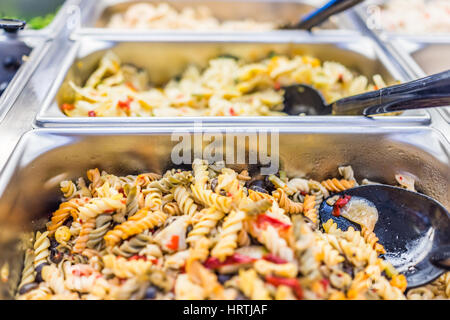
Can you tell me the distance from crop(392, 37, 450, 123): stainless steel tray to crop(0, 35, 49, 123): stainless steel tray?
2.42 metres

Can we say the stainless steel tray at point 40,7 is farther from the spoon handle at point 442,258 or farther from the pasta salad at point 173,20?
the spoon handle at point 442,258

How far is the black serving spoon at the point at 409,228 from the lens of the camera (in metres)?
1.56

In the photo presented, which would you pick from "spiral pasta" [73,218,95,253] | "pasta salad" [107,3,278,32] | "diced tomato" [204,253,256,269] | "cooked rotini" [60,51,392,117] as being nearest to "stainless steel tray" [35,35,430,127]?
"cooked rotini" [60,51,392,117]

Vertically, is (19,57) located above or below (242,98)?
above

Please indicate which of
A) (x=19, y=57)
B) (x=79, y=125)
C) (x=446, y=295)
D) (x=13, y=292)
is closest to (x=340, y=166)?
(x=446, y=295)

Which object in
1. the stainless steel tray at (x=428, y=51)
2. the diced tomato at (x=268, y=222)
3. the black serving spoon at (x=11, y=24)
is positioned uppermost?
the stainless steel tray at (x=428, y=51)

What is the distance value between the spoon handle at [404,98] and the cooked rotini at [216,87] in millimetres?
445

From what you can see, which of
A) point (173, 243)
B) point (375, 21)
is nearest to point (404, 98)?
point (173, 243)

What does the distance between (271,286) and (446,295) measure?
0.82m

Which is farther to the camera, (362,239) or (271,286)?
(362,239)

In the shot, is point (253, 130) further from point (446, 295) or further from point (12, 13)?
point (12, 13)

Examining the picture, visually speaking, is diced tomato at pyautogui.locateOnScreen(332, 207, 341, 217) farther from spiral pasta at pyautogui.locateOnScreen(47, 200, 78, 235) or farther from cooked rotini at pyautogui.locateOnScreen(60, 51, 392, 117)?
spiral pasta at pyautogui.locateOnScreen(47, 200, 78, 235)

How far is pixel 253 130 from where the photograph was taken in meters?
1.88

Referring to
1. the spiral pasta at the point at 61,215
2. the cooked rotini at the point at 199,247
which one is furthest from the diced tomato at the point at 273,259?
the spiral pasta at the point at 61,215
